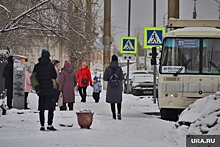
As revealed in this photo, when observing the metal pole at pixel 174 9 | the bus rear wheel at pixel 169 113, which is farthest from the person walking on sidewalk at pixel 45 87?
the metal pole at pixel 174 9

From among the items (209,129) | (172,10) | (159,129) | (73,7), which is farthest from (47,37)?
(209,129)

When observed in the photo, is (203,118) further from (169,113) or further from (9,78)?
(9,78)

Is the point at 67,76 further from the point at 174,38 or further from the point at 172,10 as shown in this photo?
the point at 172,10

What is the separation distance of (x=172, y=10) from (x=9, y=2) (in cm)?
617

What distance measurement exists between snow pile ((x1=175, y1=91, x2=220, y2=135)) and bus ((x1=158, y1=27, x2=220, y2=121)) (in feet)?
15.2

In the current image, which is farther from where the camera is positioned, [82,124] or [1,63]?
[1,63]

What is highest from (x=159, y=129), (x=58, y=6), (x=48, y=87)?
(x=58, y=6)

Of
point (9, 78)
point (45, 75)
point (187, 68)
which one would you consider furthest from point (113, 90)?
point (9, 78)

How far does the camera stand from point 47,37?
69.4 feet

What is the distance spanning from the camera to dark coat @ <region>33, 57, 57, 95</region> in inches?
448

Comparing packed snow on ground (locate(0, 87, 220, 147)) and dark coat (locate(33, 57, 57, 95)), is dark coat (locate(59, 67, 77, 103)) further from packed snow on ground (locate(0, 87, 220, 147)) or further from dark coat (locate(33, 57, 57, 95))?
dark coat (locate(33, 57, 57, 95))

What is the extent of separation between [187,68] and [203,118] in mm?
5714

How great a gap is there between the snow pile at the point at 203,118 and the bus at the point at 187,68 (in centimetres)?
464

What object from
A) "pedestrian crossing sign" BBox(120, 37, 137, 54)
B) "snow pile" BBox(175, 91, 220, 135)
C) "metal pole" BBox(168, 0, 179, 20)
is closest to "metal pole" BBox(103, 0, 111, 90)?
"pedestrian crossing sign" BBox(120, 37, 137, 54)
